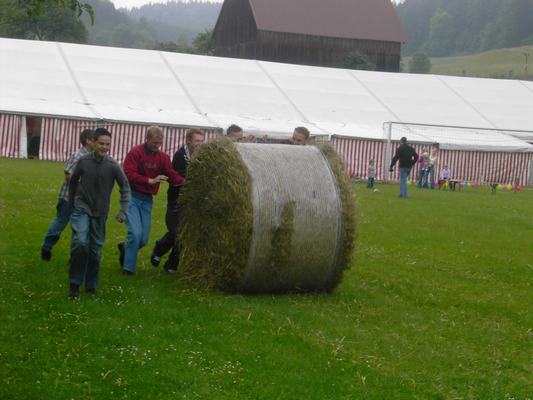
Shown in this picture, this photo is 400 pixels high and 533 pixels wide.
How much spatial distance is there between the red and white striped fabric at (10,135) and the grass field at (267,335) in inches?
848

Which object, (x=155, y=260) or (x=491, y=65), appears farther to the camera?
(x=491, y=65)

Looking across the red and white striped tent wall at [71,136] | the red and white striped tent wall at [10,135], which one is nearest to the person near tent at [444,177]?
the red and white striped tent wall at [71,136]

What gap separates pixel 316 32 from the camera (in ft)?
206

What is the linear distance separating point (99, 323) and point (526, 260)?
7.95 m

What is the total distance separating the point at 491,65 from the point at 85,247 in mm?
135979

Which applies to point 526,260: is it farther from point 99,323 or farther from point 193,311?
point 99,323

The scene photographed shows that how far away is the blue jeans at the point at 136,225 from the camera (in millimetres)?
10375

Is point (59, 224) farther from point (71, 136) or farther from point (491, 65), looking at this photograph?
point (491, 65)

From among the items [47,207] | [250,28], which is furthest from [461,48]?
[47,207]

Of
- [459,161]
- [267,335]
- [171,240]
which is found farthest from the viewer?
[459,161]

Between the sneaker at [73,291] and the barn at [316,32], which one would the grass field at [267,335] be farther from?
the barn at [316,32]

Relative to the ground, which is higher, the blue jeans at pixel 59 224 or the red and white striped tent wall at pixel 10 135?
the red and white striped tent wall at pixel 10 135

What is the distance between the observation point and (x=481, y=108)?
4350 cm

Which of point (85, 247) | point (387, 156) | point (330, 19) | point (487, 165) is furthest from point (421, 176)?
point (330, 19)
